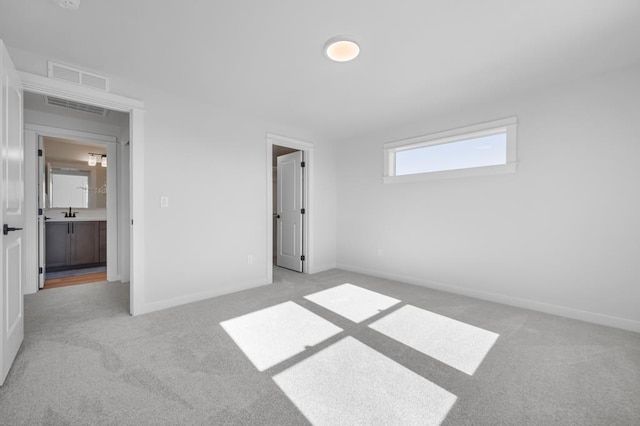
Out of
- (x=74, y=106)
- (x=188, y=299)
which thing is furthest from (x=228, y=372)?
(x=74, y=106)

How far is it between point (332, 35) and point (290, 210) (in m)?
3.28

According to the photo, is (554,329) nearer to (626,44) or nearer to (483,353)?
(483,353)

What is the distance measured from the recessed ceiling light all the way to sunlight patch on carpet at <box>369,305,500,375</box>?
2438mm

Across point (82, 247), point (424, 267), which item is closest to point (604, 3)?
point (424, 267)

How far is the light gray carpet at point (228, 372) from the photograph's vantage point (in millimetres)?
1465

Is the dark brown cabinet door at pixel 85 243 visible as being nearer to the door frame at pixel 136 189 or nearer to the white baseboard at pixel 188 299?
the door frame at pixel 136 189

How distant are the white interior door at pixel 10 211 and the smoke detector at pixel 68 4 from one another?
42cm

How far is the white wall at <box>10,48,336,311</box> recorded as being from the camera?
2.95 meters

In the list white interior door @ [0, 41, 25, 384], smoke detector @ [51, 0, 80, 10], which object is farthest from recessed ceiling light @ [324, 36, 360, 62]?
white interior door @ [0, 41, 25, 384]

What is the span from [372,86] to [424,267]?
2.56 meters

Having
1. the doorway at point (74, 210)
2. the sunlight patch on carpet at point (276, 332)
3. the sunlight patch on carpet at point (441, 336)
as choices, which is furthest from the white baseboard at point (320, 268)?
the doorway at point (74, 210)

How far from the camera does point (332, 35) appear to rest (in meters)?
2.09

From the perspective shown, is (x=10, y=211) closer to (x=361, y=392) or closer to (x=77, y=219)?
(x=361, y=392)

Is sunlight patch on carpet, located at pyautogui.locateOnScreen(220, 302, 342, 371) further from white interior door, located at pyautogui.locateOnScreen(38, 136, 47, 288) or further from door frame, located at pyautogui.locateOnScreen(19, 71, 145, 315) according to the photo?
white interior door, located at pyautogui.locateOnScreen(38, 136, 47, 288)
